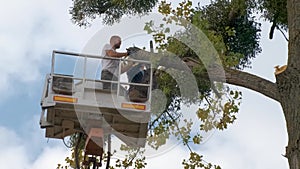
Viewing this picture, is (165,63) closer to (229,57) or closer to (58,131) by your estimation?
(229,57)

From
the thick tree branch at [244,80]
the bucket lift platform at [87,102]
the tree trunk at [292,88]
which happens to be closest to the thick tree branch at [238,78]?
the thick tree branch at [244,80]

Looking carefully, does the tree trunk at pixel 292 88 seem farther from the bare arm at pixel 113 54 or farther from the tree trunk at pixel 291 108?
the bare arm at pixel 113 54

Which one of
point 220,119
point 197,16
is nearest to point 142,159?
point 220,119

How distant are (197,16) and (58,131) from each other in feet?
8.26

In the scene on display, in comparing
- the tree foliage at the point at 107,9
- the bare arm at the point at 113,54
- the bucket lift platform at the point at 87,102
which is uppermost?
the tree foliage at the point at 107,9

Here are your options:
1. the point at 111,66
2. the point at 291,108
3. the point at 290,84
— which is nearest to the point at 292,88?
the point at 290,84

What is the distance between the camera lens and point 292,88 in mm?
9172

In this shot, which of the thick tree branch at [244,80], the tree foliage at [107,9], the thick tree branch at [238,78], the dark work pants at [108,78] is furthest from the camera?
the tree foliage at [107,9]

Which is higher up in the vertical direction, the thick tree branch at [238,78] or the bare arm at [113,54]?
the bare arm at [113,54]

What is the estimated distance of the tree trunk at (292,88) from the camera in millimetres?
8695

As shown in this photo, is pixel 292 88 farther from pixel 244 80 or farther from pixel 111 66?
pixel 111 66

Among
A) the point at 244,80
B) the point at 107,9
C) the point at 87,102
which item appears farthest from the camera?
the point at 107,9

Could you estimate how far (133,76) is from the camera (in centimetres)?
926

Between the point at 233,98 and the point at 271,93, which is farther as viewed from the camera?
the point at 233,98
